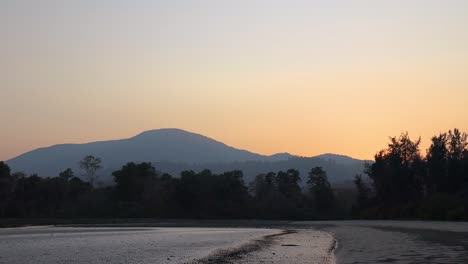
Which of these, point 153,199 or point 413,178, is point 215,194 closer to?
point 153,199

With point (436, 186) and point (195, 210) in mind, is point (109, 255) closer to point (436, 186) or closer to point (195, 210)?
point (436, 186)

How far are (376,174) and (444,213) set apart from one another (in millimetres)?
29485

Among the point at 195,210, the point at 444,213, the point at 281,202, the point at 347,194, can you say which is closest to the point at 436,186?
the point at 444,213

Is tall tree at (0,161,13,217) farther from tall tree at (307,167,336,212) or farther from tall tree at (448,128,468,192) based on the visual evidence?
tall tree at (448,128,468,192)

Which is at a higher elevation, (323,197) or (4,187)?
(4,187)

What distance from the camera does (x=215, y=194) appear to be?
112 metres

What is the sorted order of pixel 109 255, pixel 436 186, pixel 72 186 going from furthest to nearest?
pixel 72 186 < pixel 436 186 < pixel 109 255

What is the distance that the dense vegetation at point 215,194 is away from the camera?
92625 mm

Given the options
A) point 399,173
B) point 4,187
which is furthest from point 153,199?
point 399,173

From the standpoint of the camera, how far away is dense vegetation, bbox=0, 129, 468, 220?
9262cm

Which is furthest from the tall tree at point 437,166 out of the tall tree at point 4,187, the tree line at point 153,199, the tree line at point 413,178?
the tall tree at point 4,187

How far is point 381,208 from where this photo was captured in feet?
297

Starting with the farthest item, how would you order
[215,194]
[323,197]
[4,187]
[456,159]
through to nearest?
[323,197] < [215,194] < [4,187] < [456,159]

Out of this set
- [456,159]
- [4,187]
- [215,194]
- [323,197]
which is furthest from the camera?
[323,197]
